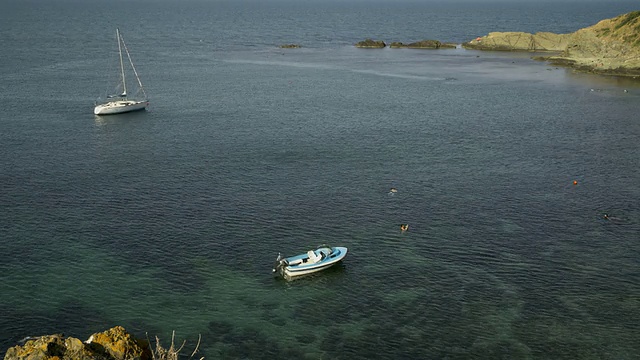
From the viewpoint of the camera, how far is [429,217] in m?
74.7

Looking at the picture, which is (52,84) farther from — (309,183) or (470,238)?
(470,238)

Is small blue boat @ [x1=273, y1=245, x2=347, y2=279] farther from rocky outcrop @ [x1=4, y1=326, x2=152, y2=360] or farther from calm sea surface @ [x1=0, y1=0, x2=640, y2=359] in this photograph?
rocky outcrop @ [x1=4, y1=326, x2=152, y2=360]

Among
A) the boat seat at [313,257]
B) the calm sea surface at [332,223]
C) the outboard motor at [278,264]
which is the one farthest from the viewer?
the boat seat at [313,257]

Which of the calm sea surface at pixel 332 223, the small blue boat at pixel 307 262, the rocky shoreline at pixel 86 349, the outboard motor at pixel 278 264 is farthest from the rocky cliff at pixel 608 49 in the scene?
the rocky shoreline at pixel 86 349

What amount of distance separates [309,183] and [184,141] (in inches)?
1149

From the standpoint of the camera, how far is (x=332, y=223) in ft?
239

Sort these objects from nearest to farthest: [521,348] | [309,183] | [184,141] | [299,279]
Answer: [521,348] → [299,279] → [309,183] → [184,141]

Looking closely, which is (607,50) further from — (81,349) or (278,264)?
(81,349)

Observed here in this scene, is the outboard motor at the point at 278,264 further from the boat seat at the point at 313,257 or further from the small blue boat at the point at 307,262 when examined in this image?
the boat seat at the point at 313,257

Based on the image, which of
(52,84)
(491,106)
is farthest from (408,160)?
(52,84)

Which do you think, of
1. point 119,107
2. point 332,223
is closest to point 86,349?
point 332,223

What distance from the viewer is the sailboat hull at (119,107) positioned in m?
121

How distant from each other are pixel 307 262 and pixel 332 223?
1197 centimetres

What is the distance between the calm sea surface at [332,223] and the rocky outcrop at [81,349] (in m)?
18.5
